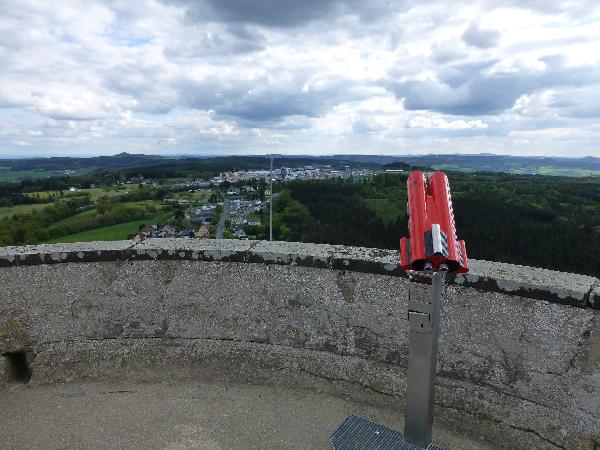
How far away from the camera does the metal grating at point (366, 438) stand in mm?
3279

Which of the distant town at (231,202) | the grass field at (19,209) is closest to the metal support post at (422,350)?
the distant town at (231,202)

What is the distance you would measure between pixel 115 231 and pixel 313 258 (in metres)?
35.0

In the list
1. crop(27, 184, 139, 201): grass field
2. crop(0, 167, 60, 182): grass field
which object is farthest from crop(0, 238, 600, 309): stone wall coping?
crop(0, 167, 60, 182): grass field

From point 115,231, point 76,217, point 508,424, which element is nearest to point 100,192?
point 76,217

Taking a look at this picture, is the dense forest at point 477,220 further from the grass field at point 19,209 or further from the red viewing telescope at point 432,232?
the grass field at point 19,209

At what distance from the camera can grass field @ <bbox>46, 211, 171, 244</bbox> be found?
33875 mm

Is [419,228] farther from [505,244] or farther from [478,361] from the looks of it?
[505,244]

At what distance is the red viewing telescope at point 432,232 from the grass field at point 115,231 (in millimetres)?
32730

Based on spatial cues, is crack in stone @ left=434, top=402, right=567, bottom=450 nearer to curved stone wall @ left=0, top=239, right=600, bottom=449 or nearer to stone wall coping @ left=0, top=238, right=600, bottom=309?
curved stone wall @ left=0, top=239, right=600, bottom=449

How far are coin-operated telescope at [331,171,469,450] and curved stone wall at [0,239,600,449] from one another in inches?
37.1

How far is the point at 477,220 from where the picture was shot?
4403 cm

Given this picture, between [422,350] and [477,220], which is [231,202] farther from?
[422,350]

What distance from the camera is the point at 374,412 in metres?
4.21

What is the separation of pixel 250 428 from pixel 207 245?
77.1 inches
